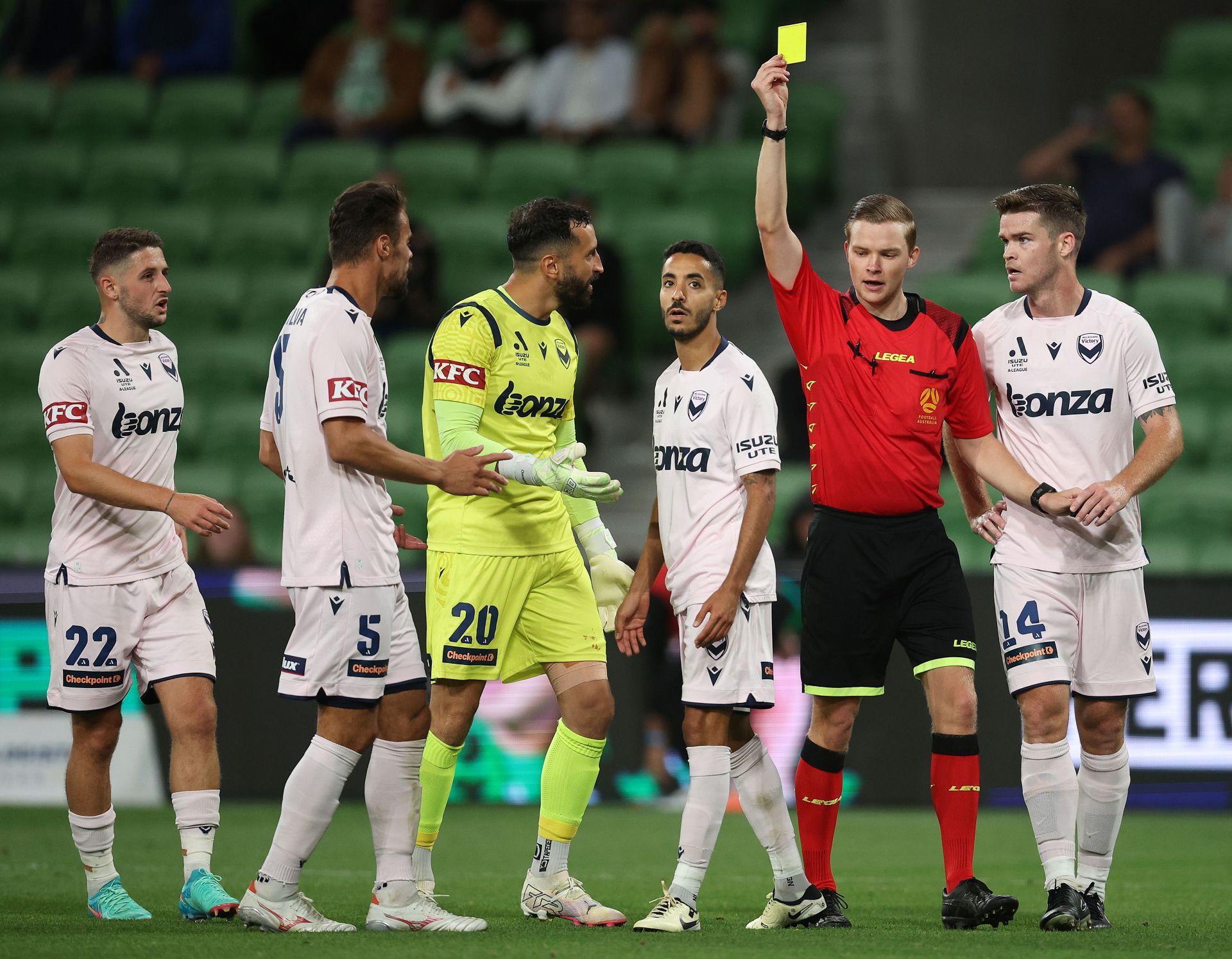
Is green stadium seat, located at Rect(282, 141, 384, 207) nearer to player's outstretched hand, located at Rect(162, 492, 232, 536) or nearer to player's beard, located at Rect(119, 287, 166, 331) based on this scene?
player's beard, located at Rect(119, 287, 166, 331)

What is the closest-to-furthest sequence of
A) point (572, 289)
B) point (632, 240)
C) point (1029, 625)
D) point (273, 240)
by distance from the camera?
point (1029, 625) → point (572, 289) → point (632, 240) → point (273, 240)

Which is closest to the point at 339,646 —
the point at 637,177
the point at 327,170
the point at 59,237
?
the point at 637,177

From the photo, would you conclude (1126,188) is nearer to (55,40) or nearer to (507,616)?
(507,616)

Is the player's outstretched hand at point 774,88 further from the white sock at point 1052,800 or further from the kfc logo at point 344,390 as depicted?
the white sock at point 1052,800

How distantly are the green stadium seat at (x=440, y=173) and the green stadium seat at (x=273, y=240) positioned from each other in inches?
33.4

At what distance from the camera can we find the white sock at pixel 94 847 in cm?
588

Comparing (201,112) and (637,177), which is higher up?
(201,112)

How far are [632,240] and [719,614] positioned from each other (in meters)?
7.60

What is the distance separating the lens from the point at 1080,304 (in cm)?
588

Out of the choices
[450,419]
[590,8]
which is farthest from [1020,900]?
[590,8]

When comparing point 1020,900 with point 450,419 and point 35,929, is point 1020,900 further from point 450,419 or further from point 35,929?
point 35,929

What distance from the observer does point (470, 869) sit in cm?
745

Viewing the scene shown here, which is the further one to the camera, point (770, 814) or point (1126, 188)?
point (1126, 188)

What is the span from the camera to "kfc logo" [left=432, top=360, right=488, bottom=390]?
5703 mm
